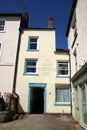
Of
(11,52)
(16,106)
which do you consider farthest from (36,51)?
(16,106)

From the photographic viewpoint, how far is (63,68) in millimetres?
15359

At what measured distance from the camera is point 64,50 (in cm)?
1566

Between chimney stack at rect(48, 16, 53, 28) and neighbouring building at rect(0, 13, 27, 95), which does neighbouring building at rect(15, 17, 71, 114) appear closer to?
neighbouring building at rect(0, 13, 27, 95)

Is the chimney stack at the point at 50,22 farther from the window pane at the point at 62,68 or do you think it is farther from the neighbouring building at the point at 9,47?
the window pane at the point at 62,68

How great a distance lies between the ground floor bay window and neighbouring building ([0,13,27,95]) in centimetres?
470

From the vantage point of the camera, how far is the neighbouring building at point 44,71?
13927 mm

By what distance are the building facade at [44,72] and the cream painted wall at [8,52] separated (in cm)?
73

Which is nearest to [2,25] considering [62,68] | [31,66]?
[31,66]

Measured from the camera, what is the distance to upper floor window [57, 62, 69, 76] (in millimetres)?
15167

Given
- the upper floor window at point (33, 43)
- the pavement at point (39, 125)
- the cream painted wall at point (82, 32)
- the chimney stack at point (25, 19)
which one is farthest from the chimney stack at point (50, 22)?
the pavement at point (39, 125)

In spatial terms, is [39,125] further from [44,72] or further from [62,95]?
[44,72]

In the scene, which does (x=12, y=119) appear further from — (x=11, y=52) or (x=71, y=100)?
(x=11, y=52)

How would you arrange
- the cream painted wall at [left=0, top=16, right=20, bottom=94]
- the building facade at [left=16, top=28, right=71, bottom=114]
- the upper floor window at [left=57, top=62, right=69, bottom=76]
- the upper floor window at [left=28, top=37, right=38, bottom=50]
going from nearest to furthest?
1. the building facade at [left=16, top=28, right=71, bottom=114]
2. the cream painted wall at [left=0, top=16, right=20, bottom=94]
3. the upper floor window at [left=57, top=62, right=69, bottom=76]
4. the upper floor window at [left=28, top=37, right=38, bottom=50]

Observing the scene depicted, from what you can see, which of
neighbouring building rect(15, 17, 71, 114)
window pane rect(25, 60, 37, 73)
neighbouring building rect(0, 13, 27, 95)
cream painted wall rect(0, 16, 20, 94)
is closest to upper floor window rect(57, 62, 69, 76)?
neighbouring building rect(15, 17, 71, 114)
